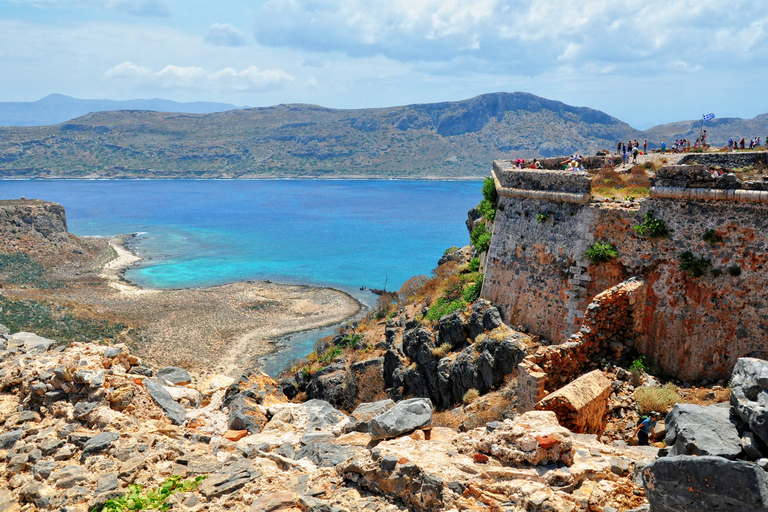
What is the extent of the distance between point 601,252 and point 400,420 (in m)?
8.35

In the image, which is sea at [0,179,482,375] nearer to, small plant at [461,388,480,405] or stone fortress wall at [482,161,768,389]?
small plant at [461,388,480,405]

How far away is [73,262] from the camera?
202ft

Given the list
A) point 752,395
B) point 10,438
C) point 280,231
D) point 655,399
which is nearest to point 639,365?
point 655,399

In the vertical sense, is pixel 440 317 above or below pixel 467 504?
below

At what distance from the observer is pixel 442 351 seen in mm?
17922

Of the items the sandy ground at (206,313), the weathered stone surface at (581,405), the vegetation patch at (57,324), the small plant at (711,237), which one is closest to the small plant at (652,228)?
the small plant at (711,237)

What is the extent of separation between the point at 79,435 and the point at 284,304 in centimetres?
4154

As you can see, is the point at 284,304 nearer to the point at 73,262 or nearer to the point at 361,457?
the point at 73,262

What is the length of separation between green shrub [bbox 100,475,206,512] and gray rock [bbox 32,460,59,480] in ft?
4.71

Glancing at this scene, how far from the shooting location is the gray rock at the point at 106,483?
21.6 ft

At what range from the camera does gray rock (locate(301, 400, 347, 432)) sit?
901cm

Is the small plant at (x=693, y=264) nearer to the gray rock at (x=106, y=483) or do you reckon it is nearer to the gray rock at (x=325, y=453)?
the gray rock at (x=325, y=453)

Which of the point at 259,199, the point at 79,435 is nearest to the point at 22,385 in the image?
the point at 79,435

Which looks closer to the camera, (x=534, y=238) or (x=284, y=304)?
(x=534, y=238)
